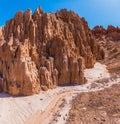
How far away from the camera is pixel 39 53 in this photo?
58125 millimetres

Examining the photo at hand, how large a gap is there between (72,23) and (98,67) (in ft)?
47.5

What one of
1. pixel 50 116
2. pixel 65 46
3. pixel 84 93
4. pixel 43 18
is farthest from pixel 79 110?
pixel 43 18

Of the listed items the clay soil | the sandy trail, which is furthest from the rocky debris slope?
the clay soil

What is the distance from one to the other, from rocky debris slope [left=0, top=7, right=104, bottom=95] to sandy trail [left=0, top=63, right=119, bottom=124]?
7.19 ft

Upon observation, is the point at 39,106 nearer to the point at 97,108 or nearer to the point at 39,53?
the point at 97,108

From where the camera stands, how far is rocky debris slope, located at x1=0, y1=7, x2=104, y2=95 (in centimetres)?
5006

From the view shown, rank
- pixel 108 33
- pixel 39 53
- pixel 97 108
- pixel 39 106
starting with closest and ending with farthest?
pixel 97 108 < pixel 39 106 < pixel 39 53 < pixel 108 33

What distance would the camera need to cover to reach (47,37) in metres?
61.7

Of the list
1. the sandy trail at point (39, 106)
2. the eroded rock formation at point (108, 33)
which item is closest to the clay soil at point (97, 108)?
the sandy trail at point (39, 106)

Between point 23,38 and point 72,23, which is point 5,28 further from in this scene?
point 72,23

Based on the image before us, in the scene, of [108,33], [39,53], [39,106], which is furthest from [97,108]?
[108,33]

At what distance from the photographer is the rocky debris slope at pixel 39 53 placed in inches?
1971

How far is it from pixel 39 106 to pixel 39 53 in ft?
55.1

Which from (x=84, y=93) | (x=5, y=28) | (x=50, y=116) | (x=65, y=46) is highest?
(x=5, y=28)
